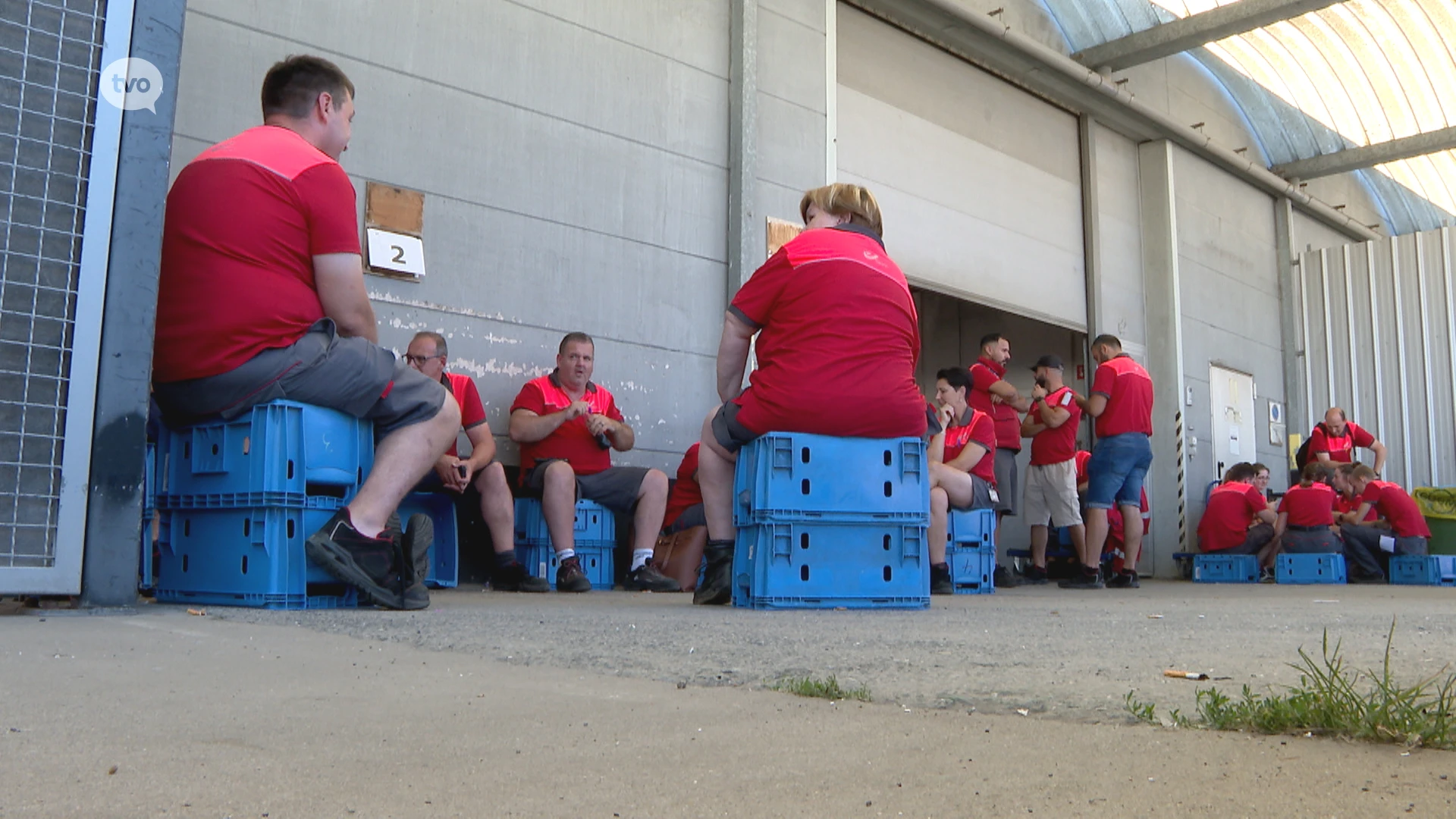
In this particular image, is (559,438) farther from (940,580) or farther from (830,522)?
(830,522)

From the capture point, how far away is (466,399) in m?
5.38

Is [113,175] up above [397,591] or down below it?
above

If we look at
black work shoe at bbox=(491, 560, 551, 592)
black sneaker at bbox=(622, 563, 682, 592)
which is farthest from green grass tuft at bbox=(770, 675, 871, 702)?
black sneaker at bbox=(622, 563, 682, 592)

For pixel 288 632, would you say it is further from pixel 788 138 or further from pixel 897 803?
pixel 788 138

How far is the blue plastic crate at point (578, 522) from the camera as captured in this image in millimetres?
5625

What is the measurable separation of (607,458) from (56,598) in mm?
3096

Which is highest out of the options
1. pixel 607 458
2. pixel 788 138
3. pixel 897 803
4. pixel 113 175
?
pixel 788 138

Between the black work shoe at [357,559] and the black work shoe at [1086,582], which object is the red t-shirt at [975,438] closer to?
the black work shoe at [1086,582]

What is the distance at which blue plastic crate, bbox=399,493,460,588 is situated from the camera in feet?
16.3

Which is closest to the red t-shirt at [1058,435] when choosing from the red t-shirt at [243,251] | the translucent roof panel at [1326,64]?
the translucent roof panel at [1326,64]

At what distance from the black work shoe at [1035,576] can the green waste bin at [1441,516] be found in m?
4.03

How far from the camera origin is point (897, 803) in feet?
3.50

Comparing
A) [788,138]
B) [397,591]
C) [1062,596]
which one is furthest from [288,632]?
[788,138]

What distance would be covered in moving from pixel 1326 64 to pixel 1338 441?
3597 mm
